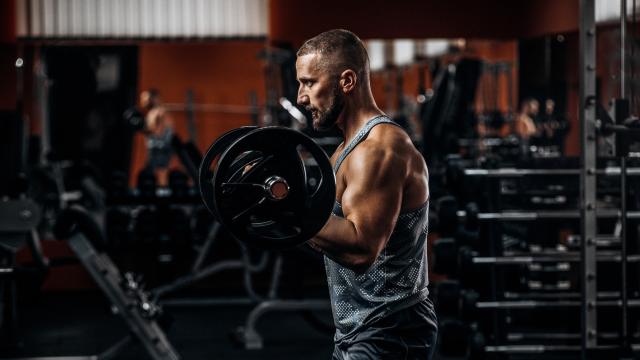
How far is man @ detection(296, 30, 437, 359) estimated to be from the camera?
1.95 metres

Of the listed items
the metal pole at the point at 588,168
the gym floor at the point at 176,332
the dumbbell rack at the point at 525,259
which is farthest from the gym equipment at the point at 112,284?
the metal pole at the point at 588,168

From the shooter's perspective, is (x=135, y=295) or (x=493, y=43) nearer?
(x=135, y=295)

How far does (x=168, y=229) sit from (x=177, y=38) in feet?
10.4

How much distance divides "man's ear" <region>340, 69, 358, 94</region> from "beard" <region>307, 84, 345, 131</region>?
11 mm

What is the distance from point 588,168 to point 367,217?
2090 millimetres

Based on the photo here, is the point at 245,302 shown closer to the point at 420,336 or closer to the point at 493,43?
the point at 493,43

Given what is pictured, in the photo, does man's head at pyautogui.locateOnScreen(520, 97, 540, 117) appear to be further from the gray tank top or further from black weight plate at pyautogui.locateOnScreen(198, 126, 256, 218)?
black weight plate at pyautogui.locateOnScreen(198, 126, 256, 218)

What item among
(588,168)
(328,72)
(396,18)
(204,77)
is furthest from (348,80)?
(204,77)

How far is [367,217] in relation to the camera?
1.95 meters

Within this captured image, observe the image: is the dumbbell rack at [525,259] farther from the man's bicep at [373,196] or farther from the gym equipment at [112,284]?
the man's bicep at [373,196]

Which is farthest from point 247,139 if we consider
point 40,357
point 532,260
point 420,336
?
point 40,357

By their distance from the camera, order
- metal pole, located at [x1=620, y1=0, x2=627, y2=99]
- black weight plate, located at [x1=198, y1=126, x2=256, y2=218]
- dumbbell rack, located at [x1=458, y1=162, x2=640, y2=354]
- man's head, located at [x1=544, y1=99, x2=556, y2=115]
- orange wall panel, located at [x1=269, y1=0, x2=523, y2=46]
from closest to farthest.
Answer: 1. black weight plate, located at [x1=198, y1=126, x2=256, y2=218]
2. metal pole, located at [x1=620, y1=0, x2=627, y2=99]
3. dumbbell rack, located at [x1=458, y1=162, x2=640, y2=354]
4. orange wall panel, located at [x1=269, y1=0, x2=523, y2=46]
5. man's head, located at [x1=544, y1=99, x2=556, y2=115]

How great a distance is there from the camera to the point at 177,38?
29.9 ft

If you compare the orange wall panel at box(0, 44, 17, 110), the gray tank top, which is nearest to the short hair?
the gray tank top
